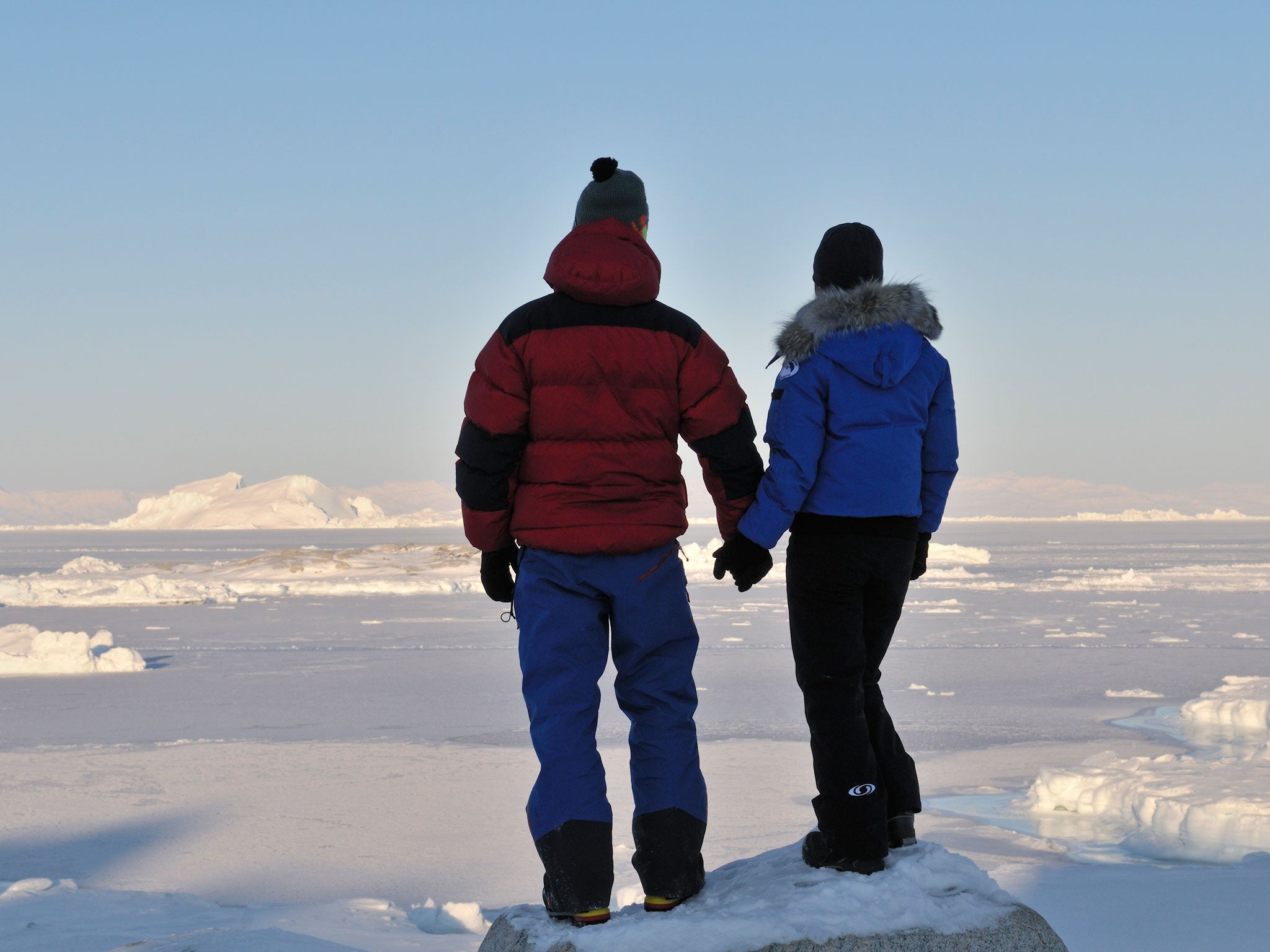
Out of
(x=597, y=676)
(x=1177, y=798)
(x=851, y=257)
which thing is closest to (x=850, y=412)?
(x=851, y=257)

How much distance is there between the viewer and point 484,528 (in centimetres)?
230

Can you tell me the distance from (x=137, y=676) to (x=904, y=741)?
20.7 feet

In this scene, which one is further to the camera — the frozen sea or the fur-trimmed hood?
the frozen sea

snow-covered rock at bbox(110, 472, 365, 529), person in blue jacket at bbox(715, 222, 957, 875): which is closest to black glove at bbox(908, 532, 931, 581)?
person in blue jacket at bbox(715, 222, 957, 875)

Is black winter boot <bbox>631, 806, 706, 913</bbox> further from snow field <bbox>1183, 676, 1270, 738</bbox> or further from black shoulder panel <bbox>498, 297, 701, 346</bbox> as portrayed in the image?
snow field <bbox>1183, 676, 1270, 738</bbox>

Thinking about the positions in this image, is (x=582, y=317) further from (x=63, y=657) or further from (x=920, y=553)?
(x=63, y=657)

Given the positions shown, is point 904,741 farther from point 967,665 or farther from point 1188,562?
point 1188,562

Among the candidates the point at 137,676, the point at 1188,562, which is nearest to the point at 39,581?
the point at 137,676

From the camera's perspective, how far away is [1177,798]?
4.72m

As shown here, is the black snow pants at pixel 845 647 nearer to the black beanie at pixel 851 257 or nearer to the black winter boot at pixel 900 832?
the black winter boot at pixel 900 832

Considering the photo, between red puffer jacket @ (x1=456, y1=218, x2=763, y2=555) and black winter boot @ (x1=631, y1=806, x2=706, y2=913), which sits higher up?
red puffer jacket @ (x1=456, y1=218, x2=763, y2=555)

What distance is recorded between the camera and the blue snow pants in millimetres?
2234

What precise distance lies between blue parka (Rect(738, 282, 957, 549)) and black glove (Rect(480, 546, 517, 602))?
0.49 meters

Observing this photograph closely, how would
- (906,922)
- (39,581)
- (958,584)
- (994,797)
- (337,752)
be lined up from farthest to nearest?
1. (39,581)
2. (958,584)
3. (337,752)
4. (994,797)
5. (906,922)
